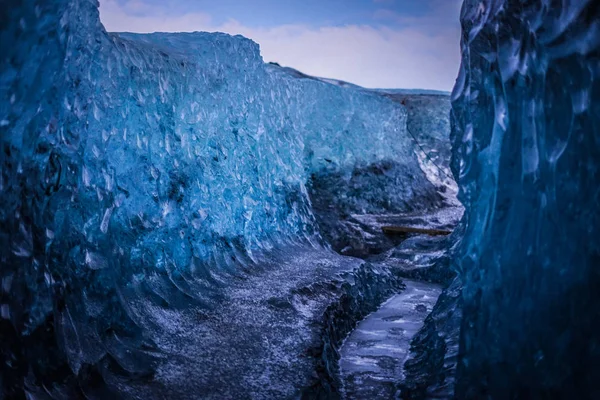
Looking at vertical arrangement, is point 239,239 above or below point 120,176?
below

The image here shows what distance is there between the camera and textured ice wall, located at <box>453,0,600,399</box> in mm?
1451

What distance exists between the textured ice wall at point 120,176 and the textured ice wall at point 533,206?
4.85 feet

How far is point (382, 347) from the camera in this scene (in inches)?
127

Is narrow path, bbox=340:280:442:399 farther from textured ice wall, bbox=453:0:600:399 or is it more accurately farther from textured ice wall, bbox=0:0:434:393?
textured ice wall, bbox=0:0:434:393

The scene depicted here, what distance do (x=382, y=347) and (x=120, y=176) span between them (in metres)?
1.75

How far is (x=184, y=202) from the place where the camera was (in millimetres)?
3873

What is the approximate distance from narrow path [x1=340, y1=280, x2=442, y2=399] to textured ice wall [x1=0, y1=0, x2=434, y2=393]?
0.95 meters

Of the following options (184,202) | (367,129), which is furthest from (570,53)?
(367,129)

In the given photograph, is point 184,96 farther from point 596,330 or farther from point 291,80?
point 291,80

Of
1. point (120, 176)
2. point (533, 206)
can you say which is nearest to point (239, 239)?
point (120, 176)

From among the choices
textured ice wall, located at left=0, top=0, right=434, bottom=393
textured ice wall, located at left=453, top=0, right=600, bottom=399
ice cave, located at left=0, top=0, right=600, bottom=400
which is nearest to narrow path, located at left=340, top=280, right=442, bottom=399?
ice cave, located at left=0, top=0, right=600, bottom=400

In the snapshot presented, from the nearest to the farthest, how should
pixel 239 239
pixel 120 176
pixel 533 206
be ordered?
pixel 533 206 → pixel 120 176 → pixel 239 239

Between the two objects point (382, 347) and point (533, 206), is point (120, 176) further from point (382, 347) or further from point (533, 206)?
point (533, 206)

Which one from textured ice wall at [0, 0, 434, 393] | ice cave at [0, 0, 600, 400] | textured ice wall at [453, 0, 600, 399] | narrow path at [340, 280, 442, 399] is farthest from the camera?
narrow path at [340, 280, 442, 399]
